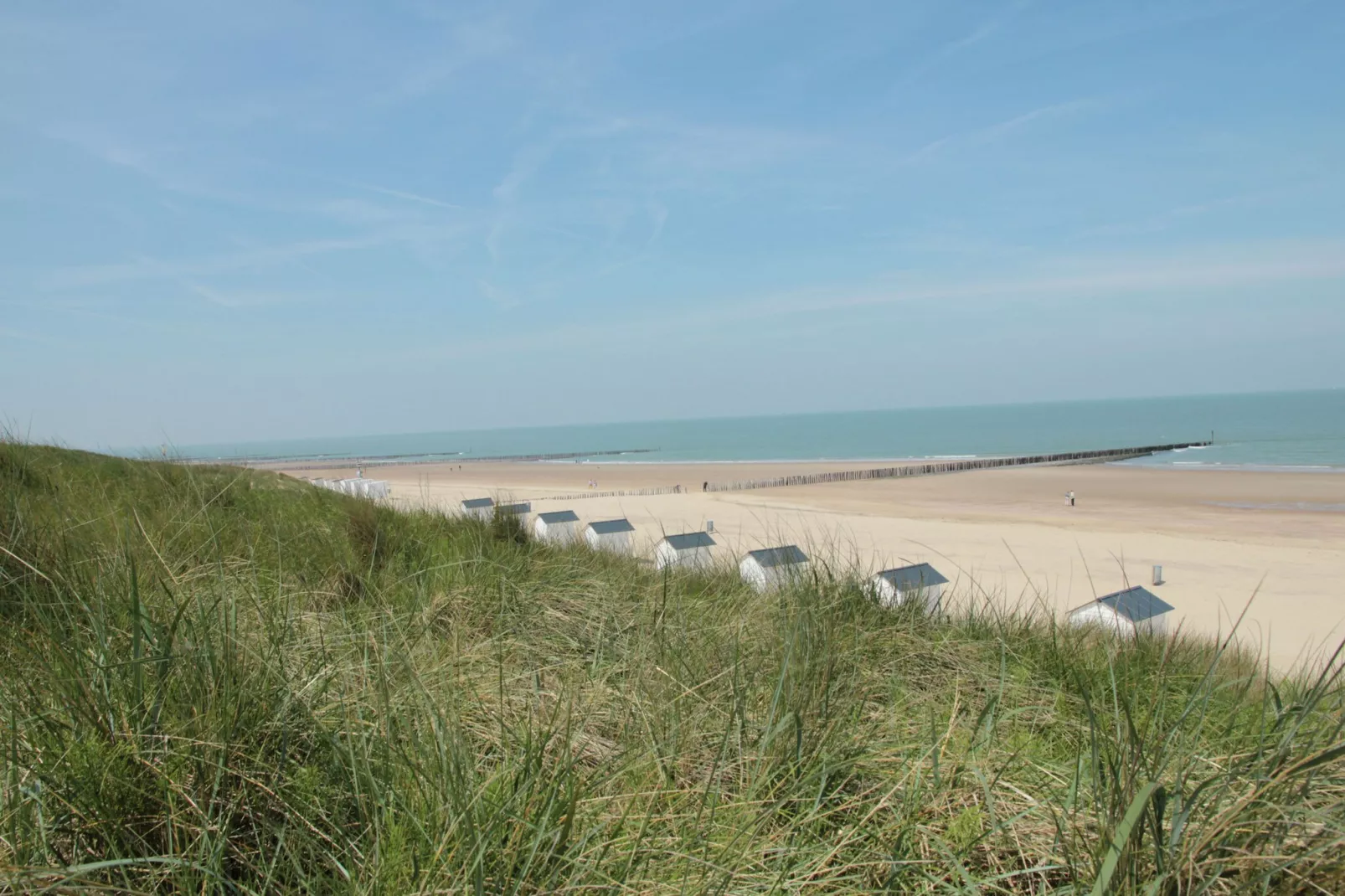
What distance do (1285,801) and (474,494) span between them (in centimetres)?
3354

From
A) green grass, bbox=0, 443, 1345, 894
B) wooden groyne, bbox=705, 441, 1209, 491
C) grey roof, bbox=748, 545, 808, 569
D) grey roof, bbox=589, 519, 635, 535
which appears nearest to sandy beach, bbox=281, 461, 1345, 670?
grey roof, bbox=748, 545, 808, 569

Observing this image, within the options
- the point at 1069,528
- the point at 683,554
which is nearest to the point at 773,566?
the point at 683,554

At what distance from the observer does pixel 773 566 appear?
15.6ft

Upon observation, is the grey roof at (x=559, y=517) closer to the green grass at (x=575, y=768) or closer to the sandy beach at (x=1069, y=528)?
the sandy beach at (x=1069, y=528)

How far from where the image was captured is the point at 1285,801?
1849 mm

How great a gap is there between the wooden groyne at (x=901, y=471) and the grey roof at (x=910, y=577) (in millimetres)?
25900

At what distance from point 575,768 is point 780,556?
10.7 ft

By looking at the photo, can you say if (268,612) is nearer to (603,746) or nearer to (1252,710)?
(603,746)

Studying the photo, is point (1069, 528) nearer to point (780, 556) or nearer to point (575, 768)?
point (780, 556)

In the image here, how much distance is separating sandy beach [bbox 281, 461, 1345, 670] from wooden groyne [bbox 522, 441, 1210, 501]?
1219mm

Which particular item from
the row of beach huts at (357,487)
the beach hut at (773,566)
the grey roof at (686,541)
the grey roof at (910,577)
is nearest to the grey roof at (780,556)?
the beach hut at (773,566)

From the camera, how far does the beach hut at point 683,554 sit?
5.98 m

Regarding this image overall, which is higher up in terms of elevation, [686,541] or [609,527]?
[686,541]

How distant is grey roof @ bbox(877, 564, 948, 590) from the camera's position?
4945 mm
